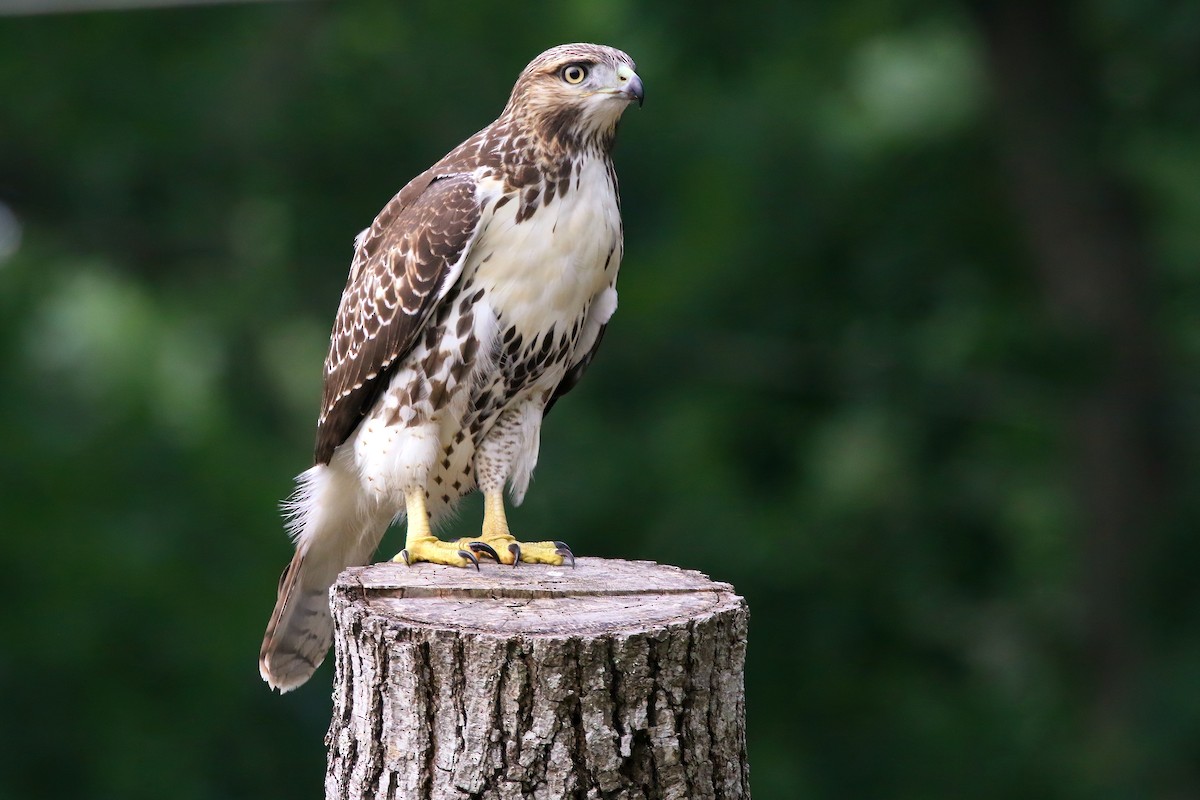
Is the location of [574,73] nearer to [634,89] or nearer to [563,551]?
[634,89]

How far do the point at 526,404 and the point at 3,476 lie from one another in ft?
19.3

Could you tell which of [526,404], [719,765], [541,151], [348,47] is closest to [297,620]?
[526,404]

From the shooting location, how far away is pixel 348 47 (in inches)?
401

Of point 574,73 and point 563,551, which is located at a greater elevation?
point 574,73

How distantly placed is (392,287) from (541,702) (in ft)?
5.15

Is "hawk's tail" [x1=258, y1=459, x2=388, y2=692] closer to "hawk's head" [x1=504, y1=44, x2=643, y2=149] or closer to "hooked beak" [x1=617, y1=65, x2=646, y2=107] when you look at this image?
"hawk's head" [x1=504, y1=44, x2=643, y2=149]

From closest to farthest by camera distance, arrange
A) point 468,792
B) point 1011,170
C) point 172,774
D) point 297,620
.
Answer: point 468,792, point 297,620, point 172,774, point 1011,170

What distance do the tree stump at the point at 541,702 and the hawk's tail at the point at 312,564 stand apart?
49.3 inches

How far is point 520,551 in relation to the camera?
3.98 metres

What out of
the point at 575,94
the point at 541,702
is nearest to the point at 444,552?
the point at 541,702

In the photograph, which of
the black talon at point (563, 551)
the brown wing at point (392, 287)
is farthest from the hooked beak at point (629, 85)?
the black talon at point (563, 551)

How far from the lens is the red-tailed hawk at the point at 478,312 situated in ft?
13.0

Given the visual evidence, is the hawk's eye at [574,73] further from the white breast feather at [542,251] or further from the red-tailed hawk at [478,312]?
the white breast feather at [542,251]

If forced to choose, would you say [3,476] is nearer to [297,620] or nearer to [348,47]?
[348,47]
